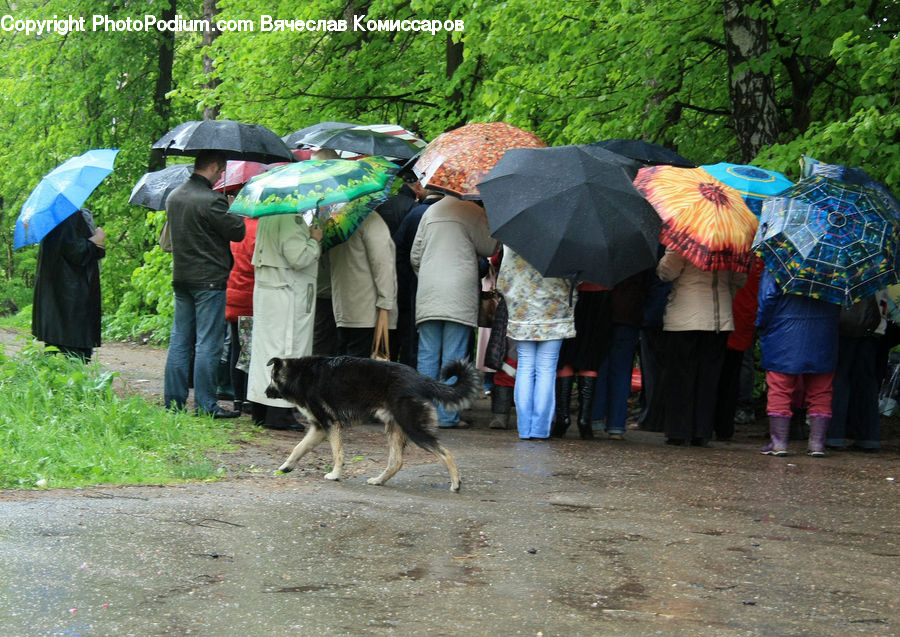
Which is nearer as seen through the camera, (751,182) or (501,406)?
(751,182)

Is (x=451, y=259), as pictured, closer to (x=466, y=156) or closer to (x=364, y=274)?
(x=364, y=274)

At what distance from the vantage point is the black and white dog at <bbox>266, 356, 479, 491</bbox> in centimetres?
732

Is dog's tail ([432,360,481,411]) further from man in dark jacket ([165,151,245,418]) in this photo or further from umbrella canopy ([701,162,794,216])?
umbrella canopy ([701,162,794,216])

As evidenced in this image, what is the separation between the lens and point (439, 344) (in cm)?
1045

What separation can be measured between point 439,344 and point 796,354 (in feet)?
10.0

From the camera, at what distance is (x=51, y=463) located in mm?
7391

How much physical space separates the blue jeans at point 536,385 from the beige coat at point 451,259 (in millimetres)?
689

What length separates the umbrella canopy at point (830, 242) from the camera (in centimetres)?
909

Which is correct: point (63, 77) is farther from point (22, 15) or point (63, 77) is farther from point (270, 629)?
point (270, 629)

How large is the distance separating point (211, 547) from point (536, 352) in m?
5.03

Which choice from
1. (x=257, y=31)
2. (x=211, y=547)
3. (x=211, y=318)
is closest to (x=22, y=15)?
(x=257, y=31)

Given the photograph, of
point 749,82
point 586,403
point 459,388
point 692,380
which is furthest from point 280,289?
point 749,82

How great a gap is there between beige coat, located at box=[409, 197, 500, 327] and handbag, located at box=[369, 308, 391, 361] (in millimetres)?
446

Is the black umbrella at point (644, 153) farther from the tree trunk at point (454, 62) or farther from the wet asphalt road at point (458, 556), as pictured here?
the tree trunk at point (454, 62)
